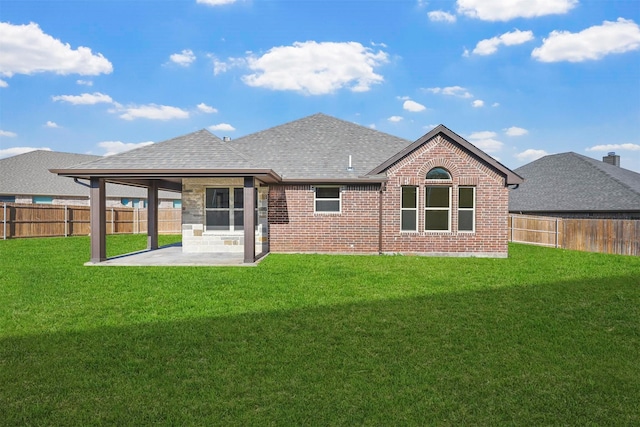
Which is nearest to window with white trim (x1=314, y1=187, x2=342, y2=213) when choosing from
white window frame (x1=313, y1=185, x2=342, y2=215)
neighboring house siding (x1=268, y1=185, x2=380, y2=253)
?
white window frame (x1=313, y1=185, x2=342, y2=215)

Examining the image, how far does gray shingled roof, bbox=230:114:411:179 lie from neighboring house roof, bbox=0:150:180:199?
65.9ft

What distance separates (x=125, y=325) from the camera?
623 centimetres

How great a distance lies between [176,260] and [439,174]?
1002 cm

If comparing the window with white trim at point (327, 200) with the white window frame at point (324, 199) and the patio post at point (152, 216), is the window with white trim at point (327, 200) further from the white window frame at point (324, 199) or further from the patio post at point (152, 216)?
the patio post at point (152, 216)

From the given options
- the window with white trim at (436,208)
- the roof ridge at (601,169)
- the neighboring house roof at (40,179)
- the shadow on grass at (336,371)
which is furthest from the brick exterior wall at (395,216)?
the neighboring house roof at (40,179)

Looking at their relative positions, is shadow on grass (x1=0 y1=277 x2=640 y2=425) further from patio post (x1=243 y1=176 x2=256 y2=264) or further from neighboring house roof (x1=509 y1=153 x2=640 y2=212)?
neighboring house roof (x1=509 y1=153 x2=640 y2=212)

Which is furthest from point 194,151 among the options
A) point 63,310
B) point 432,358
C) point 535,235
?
point 535,235

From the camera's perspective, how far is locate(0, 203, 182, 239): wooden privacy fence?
2200cm

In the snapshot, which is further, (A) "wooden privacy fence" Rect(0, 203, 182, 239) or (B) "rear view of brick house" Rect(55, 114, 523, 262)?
(A) "wooden privacy fence" Rect(0, 203, 182, 239)

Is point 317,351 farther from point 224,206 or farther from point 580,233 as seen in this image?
point 580,233

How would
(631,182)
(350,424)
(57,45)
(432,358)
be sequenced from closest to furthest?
(350,424) → (432,358) → (631,182) → (57,45)

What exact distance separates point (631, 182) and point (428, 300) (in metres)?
25.2

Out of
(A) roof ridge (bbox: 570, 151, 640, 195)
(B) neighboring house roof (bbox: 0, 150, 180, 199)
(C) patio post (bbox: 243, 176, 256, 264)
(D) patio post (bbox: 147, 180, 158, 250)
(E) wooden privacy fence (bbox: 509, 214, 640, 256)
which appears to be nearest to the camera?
(C) patio post (bbox: 243, 176, 256, 264)

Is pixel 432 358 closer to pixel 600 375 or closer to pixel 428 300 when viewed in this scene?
pixel 600 375
